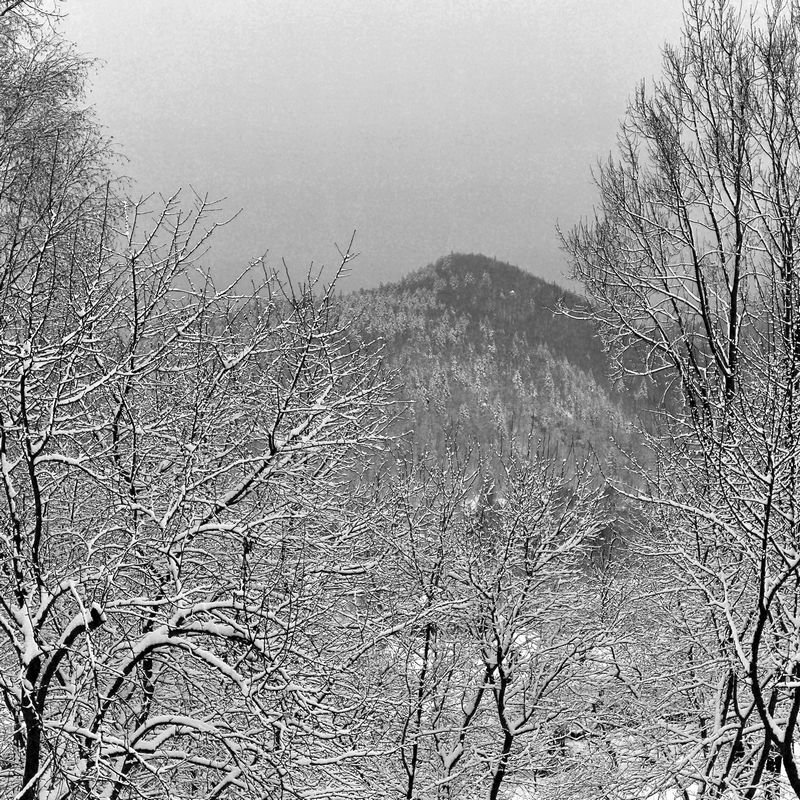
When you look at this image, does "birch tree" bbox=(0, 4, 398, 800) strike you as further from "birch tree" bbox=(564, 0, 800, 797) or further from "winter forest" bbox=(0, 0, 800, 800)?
"birch tree" bbox=(564, 0, 800, 797)

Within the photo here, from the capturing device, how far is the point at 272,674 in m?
4.43

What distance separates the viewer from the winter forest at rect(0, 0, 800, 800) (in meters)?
4.64

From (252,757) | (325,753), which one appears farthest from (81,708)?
(325,753)

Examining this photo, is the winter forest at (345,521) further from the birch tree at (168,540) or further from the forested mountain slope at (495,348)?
the forested mountain slope at (495,348)

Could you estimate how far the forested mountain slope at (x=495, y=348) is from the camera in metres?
98.9

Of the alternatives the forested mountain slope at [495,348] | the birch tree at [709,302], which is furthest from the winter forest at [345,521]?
the forested mountain slope at [495,348]

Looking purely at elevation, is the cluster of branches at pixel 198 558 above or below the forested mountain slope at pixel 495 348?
below

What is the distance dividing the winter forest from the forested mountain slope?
7252cm

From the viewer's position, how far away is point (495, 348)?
12612 cm

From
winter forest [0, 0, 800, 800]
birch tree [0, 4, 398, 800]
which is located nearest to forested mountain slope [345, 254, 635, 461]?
winter forest [0, 0, 800, 800]

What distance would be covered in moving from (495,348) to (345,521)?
121107mm

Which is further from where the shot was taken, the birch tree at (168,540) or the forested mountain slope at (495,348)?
the forested mountain slope at (495,348)

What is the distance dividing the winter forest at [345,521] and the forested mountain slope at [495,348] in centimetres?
7252

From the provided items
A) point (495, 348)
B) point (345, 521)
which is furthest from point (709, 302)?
point (495, 348)
